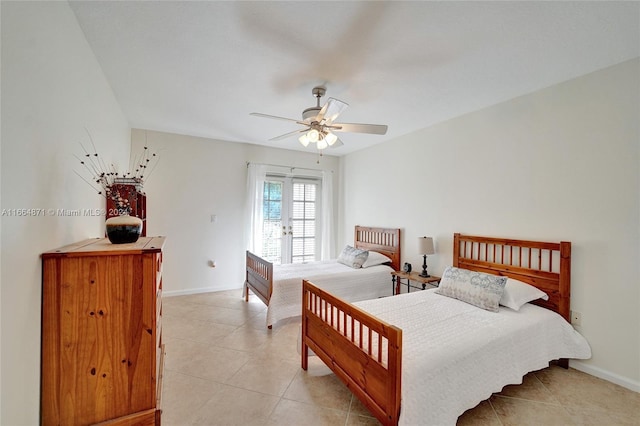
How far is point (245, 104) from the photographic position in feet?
10.2

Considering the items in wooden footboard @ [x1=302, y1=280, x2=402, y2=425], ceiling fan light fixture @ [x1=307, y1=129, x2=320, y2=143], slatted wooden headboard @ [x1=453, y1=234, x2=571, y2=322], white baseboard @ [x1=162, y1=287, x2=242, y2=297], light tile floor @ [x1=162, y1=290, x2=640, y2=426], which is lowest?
light tile floor @ [x1=162, y1=290, x2=640, y2=426]

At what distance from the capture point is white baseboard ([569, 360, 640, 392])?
2.21m

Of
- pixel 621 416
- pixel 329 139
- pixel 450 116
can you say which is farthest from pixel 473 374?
pixel 450 116

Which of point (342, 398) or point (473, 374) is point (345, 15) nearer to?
point (473, 374)

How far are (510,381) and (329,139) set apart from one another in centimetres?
243

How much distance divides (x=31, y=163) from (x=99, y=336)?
2.82 ft

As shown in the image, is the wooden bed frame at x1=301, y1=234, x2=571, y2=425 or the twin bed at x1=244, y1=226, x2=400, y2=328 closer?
the wooden bed frame at x1=301, y1=234, x2=571, y2=425

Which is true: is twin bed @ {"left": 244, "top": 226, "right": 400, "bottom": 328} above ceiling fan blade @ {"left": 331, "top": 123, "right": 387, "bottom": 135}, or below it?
below

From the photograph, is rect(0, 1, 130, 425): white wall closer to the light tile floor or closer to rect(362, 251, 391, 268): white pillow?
the light tile floor

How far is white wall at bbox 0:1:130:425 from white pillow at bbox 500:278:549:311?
3.18m

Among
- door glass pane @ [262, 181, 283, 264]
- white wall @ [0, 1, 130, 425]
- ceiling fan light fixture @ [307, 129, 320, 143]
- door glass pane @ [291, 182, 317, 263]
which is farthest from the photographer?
door glass pane @ [291, 182, 317, 263]

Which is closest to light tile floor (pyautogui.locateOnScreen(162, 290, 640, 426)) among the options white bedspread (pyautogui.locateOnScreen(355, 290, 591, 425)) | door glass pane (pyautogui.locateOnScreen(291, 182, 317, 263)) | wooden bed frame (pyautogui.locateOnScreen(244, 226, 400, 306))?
white bedspread (pyautogui.locateOnScreen(355, 290, 591, 425))

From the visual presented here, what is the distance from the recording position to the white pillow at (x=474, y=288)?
8.20 ft

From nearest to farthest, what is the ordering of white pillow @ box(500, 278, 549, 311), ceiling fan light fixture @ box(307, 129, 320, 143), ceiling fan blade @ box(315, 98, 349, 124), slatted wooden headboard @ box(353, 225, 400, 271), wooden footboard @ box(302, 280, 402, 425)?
wooden footboard @ box(302, 280, 402, 425), ceiling fan blade @ box(315, 98, 349, 124), white pillow @ box(500, 278, 549, 311), ceiling fan light fixture @ box(307, 129, 320, 143), slatted wooden headboard @ box(353, 225, 400, 271)
